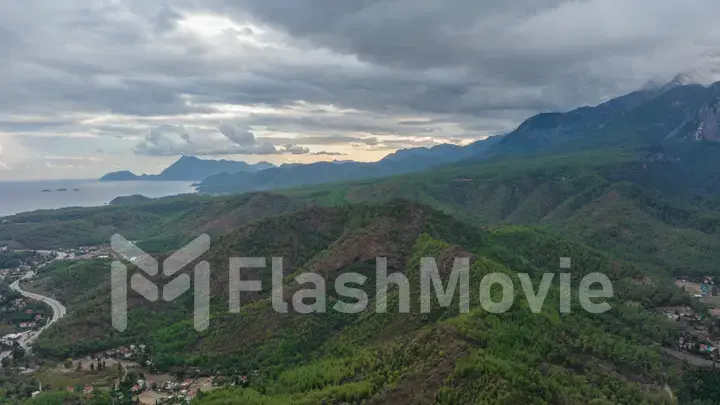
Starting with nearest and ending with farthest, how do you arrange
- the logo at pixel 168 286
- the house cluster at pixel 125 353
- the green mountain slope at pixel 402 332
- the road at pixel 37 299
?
the green mountain slope at pixel 402 332 < the house cluster at pixel 125 353 < the logo at pixel 168 286 < the road at pixel 37 299

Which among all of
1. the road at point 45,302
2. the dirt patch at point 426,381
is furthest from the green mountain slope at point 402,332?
the road at point 45,302

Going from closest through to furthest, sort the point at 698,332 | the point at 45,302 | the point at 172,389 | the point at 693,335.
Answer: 1. the point at 172,389
2. the point at 693,335
3. the point at 698,332
4. the point at 45,302

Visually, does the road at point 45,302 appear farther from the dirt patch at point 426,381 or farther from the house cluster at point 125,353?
the dirt patch at point 426,381

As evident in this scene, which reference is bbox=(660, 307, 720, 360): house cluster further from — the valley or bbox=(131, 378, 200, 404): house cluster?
bbox=(131, 378, 200, 404): house cluster

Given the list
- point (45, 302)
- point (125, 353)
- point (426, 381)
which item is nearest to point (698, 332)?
point (426, 381)

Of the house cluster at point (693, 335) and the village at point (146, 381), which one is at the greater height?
the village at point (146, 381)

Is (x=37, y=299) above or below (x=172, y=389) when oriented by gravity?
below

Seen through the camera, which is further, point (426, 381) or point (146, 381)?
point (146, 381)

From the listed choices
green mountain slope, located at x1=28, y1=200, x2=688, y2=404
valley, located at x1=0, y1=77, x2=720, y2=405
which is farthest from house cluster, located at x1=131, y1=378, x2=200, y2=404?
green mountain slope, located at x1=28, y1=200, x2=688, y2=404

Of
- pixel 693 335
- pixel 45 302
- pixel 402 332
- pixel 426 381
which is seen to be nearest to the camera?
pixel 426 381

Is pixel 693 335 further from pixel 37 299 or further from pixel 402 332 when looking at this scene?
pixel 37 299

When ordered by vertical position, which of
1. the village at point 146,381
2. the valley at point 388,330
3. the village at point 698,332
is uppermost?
the valley at point 388,330

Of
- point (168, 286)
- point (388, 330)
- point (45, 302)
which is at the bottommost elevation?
point (45, 302)
